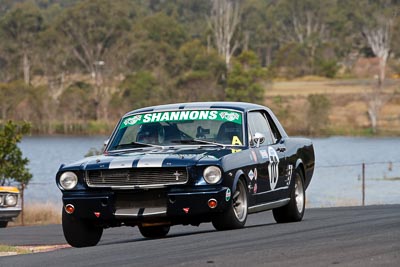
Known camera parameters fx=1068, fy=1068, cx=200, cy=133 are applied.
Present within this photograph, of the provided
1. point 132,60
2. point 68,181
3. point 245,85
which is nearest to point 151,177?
point 68,181

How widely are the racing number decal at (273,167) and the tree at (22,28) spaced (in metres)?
82.4

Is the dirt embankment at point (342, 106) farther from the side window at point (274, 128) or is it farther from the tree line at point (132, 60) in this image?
the side window at point (274, 128)

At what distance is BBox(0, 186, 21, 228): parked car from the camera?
56.0 ft

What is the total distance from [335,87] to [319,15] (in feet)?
90.9

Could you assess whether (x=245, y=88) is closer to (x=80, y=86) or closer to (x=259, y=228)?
(x=80, y=86)

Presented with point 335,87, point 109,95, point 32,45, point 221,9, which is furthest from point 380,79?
point 32,45

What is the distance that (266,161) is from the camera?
12.5 m

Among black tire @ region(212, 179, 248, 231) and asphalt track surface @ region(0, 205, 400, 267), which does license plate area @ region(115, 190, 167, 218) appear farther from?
black tire @ region(212, 179, 248, 231)

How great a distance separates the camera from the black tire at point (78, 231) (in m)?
11.5

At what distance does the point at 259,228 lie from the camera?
12.1 m

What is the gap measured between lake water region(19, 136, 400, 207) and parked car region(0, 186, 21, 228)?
40.2ft

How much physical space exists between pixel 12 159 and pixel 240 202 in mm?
22950

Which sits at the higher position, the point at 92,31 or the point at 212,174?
the point at 212,174

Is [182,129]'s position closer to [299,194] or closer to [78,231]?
[78,231]
